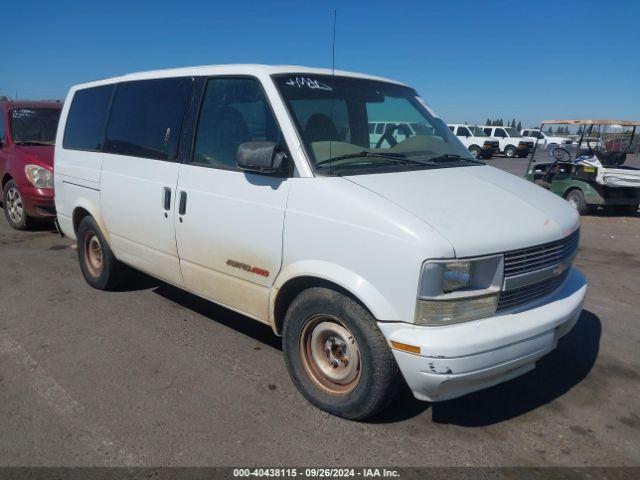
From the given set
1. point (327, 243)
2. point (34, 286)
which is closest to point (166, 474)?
point (327, 243)

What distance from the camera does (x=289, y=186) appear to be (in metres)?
3.22

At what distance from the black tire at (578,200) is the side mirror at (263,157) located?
9.80 meters

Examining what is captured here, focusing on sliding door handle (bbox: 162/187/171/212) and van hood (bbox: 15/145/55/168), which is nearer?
sliding door handle (bbox: 162/187/171/212)

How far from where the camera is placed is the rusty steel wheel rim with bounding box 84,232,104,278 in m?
5.39

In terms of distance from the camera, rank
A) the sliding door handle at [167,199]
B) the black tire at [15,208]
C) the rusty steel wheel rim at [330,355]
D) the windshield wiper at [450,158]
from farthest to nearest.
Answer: the black tire at [15,208] < the sliding door handle at [167,199] < the windshield wiper at [450,158] < the rusty steel wheel rim at [330,355]

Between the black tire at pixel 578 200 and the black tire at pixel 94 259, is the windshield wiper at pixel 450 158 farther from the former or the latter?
the black tire at pixel 578 200

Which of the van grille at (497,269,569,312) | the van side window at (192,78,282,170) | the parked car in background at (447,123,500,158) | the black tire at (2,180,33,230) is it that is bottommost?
the parked car in background at (447,123,500,158)

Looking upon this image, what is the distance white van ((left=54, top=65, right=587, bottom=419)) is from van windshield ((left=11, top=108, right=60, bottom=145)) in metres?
4.76

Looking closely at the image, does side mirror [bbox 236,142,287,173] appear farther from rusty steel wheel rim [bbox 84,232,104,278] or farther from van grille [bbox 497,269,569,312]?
rusty steel wheel rim [bbox 84,232,104,278]

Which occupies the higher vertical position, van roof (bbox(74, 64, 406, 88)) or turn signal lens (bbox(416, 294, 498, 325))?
van roof (bbox(74, 64, 406, 88))

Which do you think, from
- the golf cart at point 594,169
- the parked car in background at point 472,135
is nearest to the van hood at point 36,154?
the golf cart at point 594,169

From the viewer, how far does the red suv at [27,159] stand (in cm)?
777

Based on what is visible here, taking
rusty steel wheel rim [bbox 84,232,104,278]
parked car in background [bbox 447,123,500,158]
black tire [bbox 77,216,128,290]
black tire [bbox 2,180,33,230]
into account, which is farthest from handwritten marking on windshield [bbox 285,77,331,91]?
parked car in background [bbox 447,123,500,158]

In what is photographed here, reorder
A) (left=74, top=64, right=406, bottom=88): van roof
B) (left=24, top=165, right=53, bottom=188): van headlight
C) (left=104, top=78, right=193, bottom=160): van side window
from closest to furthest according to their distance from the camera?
(left=74, top=64, right=406, bottom=88): van roof
(left=104, top=78, right=193, bottom=160): van side window
(left=24, top=165, right=53, bottom=188): van headlight
